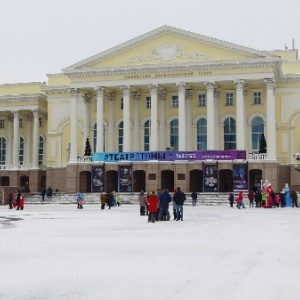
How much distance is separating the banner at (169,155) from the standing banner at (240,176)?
33.5 inches

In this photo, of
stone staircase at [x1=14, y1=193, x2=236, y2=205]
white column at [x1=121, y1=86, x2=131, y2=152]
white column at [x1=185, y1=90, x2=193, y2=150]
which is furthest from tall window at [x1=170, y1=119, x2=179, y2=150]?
stone staircase at [x1=14, y1=193, x2=236, y2=205]

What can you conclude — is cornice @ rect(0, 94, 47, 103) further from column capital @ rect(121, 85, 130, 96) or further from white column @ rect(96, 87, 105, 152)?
column capital @ rect(121, 85, 130, 96)

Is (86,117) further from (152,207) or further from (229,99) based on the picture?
(152,207)

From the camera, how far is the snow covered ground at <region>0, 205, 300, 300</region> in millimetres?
9828

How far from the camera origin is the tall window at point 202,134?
61.8 m

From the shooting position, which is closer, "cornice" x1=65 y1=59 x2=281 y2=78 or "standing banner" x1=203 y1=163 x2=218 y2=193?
"standing banner" x1=203 y1=163 x2=218 y2=193

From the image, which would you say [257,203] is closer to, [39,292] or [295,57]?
[295,57]

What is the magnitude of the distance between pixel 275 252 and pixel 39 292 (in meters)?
7.00

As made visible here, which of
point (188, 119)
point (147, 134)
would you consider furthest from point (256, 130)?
point (147, 134)

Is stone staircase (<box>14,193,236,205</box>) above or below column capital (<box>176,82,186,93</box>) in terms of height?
below

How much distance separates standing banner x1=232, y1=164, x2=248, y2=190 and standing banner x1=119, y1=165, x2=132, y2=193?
988cm

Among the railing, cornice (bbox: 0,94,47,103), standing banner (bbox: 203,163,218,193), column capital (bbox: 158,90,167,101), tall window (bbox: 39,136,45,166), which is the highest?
cornice (bbox: 0,94,47,103)

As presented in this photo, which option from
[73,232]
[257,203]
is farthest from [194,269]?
[257,203]

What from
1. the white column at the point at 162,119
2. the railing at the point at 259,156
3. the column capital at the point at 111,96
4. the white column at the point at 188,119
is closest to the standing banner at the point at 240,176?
the railing at the point at 259,156
